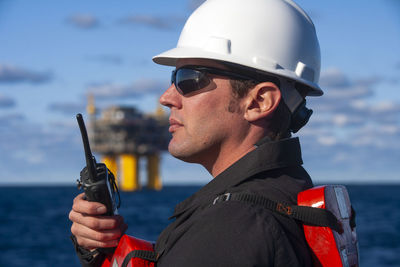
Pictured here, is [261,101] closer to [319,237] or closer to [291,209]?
[291,209]

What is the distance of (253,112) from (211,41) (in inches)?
18.0

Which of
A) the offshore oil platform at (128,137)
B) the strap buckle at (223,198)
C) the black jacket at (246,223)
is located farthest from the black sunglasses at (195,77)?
the offshore oil platform at (128,137)

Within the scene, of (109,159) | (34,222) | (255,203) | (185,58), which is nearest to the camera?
(255,203)

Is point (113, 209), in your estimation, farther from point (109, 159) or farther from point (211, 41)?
point (109, 159)

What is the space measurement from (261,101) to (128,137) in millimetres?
70695

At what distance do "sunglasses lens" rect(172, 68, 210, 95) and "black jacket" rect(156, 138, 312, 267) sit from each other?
0.45 m

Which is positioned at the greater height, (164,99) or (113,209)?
(164,99)

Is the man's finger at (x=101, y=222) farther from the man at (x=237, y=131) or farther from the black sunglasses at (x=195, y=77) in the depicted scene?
the black sunglasses at (x=195, y=77)

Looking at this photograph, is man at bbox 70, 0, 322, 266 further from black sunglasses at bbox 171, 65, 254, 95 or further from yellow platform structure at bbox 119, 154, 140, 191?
yellow platform structure at bbox 119, 154, 140, 191

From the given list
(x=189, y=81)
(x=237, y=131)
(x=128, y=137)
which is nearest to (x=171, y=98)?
(x=189, y=81)

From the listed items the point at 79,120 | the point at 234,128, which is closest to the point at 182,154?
the point at 234,128

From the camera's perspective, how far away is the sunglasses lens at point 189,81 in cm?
257

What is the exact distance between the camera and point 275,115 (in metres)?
2.58

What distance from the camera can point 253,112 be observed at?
2.52 m
